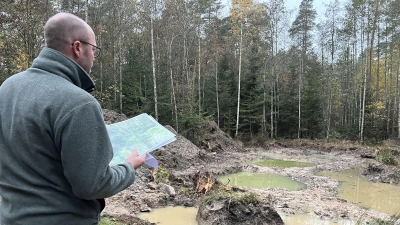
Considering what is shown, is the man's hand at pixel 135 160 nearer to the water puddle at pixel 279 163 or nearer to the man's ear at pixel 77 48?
the man's ear at pixel 77 48

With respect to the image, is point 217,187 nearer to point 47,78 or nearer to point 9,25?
point 47,78

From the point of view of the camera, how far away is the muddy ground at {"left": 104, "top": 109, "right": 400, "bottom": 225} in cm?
731

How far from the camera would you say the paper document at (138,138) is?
1.79 metres

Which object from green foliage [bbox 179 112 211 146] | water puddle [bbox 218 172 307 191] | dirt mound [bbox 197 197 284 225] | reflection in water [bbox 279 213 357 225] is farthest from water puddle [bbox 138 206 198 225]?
green foliage [bbox 179 112 211 146]

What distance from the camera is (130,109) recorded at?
1994cm

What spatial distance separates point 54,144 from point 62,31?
49 cm

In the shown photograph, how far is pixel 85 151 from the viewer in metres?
1.25

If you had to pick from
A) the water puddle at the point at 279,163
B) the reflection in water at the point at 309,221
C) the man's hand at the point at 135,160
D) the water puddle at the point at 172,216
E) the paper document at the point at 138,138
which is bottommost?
the water puddle at the point at 279,163

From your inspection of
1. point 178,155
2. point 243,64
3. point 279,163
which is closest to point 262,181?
point 178,155

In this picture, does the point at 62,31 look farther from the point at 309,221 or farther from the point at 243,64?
the point at 243,64

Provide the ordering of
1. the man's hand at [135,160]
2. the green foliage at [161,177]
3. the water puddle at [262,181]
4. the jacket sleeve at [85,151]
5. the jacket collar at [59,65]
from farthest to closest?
the water puddle at [262,181], the green foliage at [161,177], the man's hand at [135,160], the jacket collar at [59,65], the jacket sleeve at [85,151]

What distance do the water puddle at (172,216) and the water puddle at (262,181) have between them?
3134 millimetres

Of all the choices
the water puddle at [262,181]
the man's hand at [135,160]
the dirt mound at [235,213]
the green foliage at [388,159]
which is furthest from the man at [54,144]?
the green foliage at [388,159]

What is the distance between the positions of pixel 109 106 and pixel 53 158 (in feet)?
61.0
